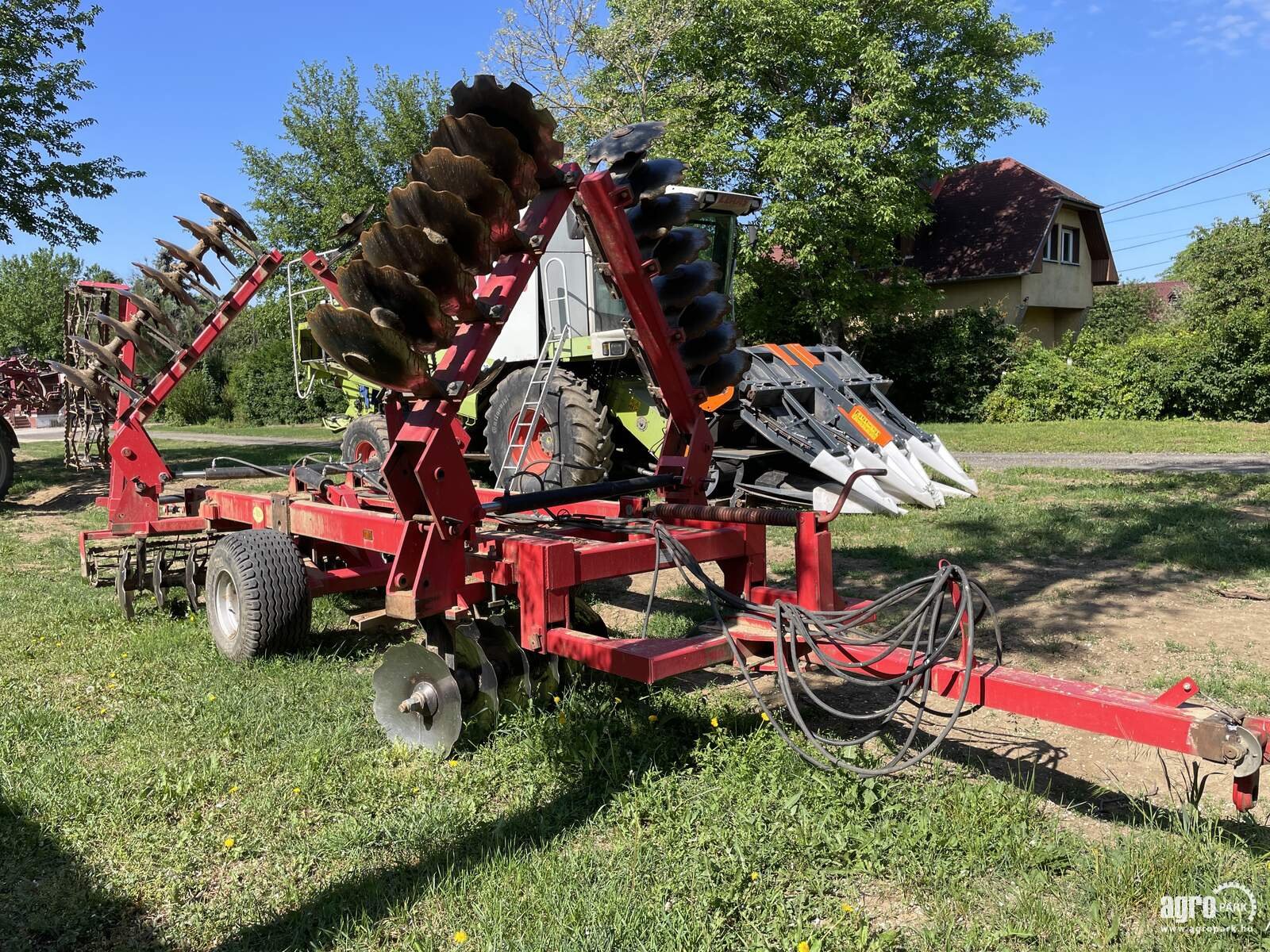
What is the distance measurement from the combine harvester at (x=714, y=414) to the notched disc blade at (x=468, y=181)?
210 inches

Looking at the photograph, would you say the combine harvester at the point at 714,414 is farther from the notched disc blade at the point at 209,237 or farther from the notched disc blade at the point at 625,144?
the notched disc blade at the point at 625,144

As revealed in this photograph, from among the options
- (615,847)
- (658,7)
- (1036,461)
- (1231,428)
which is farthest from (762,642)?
(658,7)

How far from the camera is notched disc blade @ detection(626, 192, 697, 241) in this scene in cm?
437

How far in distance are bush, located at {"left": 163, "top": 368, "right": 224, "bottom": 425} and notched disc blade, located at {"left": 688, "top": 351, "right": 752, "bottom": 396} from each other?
3800cm

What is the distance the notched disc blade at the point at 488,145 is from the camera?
132 inches

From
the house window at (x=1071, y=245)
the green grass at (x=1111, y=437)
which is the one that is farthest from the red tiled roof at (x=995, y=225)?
the green grass at (x=1111, y=437)

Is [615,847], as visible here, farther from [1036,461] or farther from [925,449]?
[1036,461]

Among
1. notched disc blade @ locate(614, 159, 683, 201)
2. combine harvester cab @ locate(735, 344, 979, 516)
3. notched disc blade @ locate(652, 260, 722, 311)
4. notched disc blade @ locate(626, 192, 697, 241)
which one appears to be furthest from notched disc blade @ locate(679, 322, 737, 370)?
combine harvester cab @ locate(735, 344, 979, 516)

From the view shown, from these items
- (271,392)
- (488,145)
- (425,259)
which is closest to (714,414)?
(488,145)

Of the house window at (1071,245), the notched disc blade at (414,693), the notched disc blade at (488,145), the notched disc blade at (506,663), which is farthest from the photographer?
the house window at (1071,245)

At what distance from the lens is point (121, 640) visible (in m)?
5.88

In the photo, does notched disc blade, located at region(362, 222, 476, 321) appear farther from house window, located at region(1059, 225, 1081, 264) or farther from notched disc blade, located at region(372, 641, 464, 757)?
house window, located at region(1059, 225, 1081, 264)

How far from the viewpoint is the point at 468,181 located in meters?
3.22

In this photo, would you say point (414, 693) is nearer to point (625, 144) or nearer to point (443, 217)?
point (443, 217)
